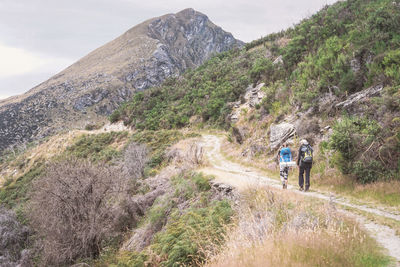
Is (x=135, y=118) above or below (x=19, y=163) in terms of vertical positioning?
above

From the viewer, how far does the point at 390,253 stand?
3.92 metres

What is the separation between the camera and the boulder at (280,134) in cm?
1435

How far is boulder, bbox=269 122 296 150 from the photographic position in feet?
47.1

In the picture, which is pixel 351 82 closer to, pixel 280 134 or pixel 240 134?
pixel 280 134

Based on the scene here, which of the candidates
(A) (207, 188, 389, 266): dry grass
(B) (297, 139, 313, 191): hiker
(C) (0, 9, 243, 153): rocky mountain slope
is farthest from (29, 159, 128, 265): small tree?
(C) (0, 9, 243, 153): rocky mountain slope

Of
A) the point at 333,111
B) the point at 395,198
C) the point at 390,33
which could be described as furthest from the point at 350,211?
the point at 390,33

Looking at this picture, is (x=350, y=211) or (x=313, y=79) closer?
(x=350, y=211)

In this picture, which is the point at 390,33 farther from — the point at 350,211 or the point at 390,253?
the point at 390,253

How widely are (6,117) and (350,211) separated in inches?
6261

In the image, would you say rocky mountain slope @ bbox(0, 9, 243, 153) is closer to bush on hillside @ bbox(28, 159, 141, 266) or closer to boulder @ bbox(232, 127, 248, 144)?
boulder @ bbox(232, 127, 248, 144)

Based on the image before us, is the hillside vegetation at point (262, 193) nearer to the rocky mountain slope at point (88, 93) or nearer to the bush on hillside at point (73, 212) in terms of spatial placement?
the bush on hillside at point (73, 212)

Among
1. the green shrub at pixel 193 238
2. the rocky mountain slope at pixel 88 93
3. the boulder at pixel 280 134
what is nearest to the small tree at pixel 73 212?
the green shrub at pixel 193 238

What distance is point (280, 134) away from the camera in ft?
48.4

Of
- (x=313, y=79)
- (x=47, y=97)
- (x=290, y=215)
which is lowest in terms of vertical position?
(x=290, y=215)
